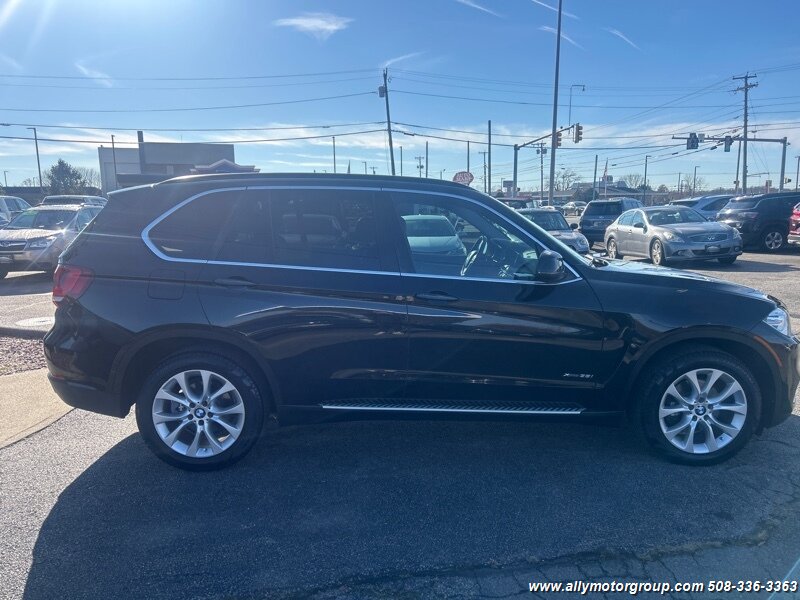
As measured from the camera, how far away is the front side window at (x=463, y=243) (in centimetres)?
370

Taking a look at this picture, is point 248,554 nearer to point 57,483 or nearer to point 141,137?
point 57,483

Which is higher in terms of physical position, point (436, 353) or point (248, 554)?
point (436, 353)

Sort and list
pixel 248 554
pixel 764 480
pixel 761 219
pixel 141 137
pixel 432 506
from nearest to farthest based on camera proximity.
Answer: pixel 248 554
pixel 432 506
pixel 764 480
pixel 761 219
pixel 141 137

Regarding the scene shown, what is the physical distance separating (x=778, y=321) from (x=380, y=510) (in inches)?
113

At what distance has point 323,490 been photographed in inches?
138

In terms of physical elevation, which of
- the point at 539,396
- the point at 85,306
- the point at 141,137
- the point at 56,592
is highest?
the point at 141,137

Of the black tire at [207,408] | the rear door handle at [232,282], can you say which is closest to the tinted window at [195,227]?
the rear door handle at [232,282]

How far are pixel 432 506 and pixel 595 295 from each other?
1671mm

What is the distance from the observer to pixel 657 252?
1374cm

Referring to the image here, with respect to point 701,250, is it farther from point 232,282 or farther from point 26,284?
point 26,284

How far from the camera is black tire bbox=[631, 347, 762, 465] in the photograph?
3.62 metres

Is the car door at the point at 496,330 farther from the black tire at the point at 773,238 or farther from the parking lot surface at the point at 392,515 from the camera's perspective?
the black tire at the point at 773,238

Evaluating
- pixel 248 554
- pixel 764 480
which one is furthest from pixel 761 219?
pixel 248 554

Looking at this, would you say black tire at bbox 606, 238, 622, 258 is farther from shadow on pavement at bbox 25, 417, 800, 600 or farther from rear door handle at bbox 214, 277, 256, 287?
rear door handle at bbox 214, 277, 256, 287
